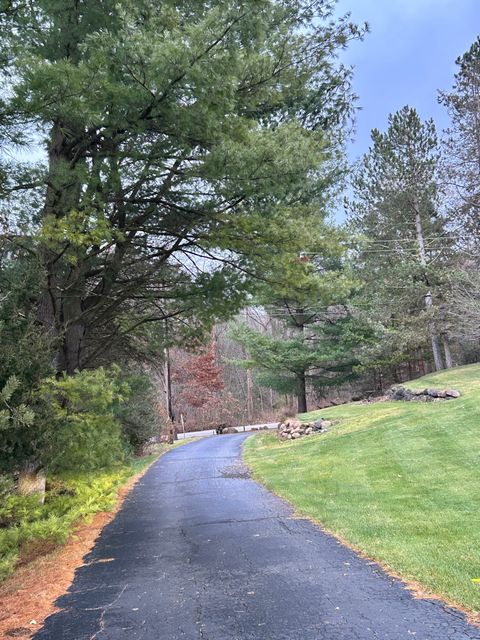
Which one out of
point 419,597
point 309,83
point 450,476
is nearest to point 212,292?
point 309,83

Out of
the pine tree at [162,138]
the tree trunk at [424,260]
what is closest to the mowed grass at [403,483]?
the pine tree at [162,138]

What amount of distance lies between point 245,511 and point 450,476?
12.2 feet

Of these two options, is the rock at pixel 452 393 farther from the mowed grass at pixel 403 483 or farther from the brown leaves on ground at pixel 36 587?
the brown leaves on ground at pixel 36 587

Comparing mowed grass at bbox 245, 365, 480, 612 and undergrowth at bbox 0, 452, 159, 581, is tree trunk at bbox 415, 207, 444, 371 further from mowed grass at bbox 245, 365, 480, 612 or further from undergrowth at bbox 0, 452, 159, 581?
undergrowth at bbox 0, 452, 159, 581

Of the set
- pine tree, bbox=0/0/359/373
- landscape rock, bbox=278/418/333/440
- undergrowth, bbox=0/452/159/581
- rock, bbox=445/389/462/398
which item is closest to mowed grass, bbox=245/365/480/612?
rock, bbox=445/389/462/398

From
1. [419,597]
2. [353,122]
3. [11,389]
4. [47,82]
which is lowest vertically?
[419,597]

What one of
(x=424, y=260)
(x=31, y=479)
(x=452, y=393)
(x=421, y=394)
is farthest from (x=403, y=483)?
(x=424, y=260)

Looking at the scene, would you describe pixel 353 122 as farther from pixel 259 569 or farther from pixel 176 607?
pixel 176 607

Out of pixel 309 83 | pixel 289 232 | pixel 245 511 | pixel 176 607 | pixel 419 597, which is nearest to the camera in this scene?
pixel 419 597

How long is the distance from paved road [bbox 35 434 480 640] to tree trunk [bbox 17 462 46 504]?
125cm

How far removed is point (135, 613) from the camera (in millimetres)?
4629

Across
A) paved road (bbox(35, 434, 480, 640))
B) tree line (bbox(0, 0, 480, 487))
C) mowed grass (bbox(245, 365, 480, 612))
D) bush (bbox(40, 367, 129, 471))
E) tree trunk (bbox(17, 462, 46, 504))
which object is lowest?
paved road (bbox(35, 434, 480, 640))

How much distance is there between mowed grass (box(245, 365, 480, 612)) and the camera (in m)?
5.34

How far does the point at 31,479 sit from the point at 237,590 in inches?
149
